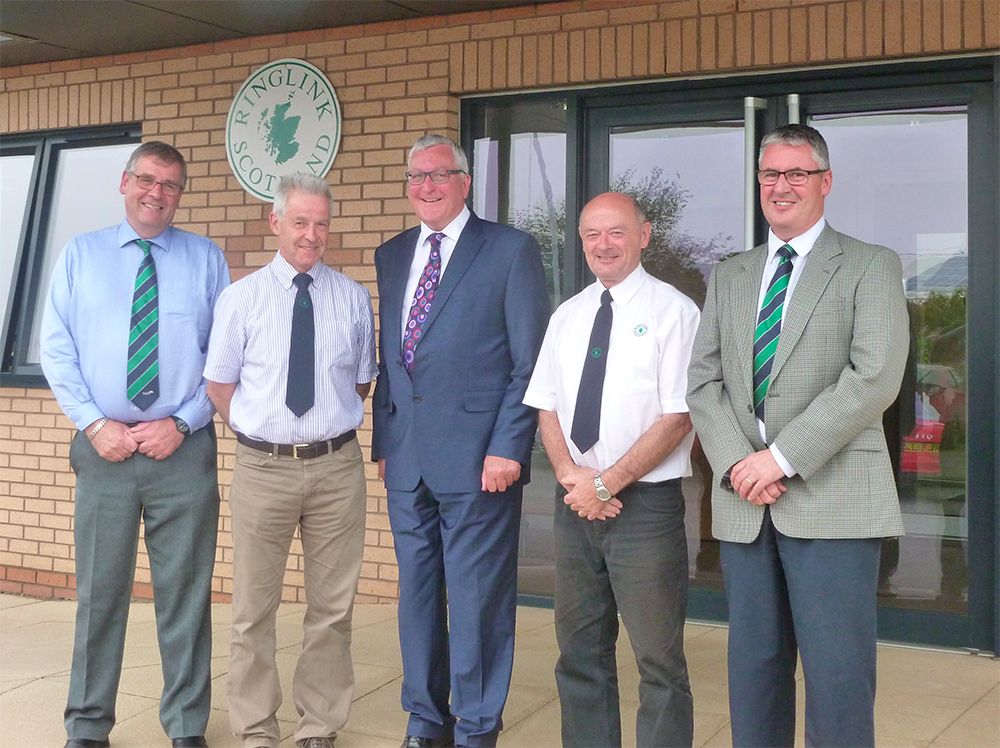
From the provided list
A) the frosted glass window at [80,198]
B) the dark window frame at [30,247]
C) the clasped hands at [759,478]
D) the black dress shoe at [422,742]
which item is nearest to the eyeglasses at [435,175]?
the clasped hands at [759,478]

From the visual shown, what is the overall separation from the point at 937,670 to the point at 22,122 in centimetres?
606

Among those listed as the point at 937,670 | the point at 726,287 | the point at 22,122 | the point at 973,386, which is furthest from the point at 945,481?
A: the point at 22,122

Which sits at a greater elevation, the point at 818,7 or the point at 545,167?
the point at 818,7

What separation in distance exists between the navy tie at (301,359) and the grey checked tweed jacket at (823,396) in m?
1.24

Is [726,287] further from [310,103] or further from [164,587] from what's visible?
[310,103]

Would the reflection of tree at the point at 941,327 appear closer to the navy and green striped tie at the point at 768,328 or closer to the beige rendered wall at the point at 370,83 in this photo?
the beige rendered wall at the point at 370,83

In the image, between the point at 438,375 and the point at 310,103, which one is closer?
the point at 438,375

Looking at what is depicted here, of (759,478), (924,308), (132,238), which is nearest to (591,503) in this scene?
(759,478)

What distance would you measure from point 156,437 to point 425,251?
3.55 feet

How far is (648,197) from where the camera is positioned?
207 inches

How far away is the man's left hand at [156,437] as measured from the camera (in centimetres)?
343

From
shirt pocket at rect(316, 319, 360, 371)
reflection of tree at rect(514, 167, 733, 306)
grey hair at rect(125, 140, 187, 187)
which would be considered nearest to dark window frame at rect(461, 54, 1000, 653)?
reflection of tree at rect(514, 167, 733, 306)

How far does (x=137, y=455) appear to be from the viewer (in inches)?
137

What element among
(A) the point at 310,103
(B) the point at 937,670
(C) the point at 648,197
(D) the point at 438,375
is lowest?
(B) the point at 937,670
